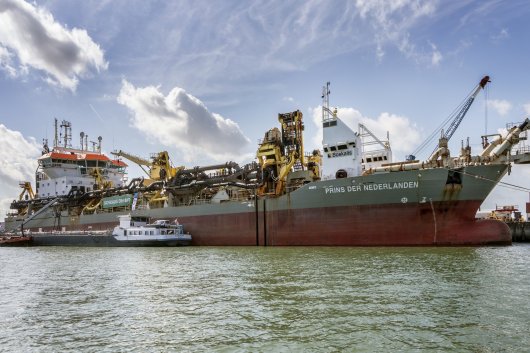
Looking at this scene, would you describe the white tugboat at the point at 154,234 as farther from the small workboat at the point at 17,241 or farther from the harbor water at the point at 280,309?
the harbor water at the point at 280,309

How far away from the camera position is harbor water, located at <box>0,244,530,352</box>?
24.3ft

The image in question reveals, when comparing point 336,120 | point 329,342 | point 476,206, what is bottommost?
point 329,342

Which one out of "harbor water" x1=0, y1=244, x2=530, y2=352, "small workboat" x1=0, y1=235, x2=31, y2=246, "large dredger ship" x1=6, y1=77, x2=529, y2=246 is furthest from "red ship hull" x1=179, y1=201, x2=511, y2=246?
"small workboat" x1=0, y1=235, x2=31, y2=246

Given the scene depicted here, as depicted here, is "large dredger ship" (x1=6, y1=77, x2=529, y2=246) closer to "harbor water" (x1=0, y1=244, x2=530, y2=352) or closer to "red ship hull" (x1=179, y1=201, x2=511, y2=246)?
"red ship hull" (x1=179, y1=201, x2=511, y2=246)

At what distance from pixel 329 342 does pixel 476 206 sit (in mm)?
19028

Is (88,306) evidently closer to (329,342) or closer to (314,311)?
(314,311)

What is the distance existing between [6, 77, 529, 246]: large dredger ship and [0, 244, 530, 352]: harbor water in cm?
710

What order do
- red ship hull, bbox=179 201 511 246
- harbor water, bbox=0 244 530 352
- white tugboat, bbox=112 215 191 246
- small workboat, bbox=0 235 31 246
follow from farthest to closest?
small workboat, bbox=0 235 31 246
white tugboat, bbox=112 215 191 246
red ship hull, bbox=179 201 511 246
harbor water, bbox=0 244 530 352

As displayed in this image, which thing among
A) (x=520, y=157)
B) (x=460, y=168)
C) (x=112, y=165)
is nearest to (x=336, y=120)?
(x=460, y=168)

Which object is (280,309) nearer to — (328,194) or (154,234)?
(328,194)

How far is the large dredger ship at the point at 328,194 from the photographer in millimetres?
23031

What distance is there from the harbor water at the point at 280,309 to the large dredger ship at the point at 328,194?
7.10 m

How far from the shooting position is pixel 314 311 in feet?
30.7

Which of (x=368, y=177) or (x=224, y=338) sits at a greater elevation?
(x=368, y=177)
